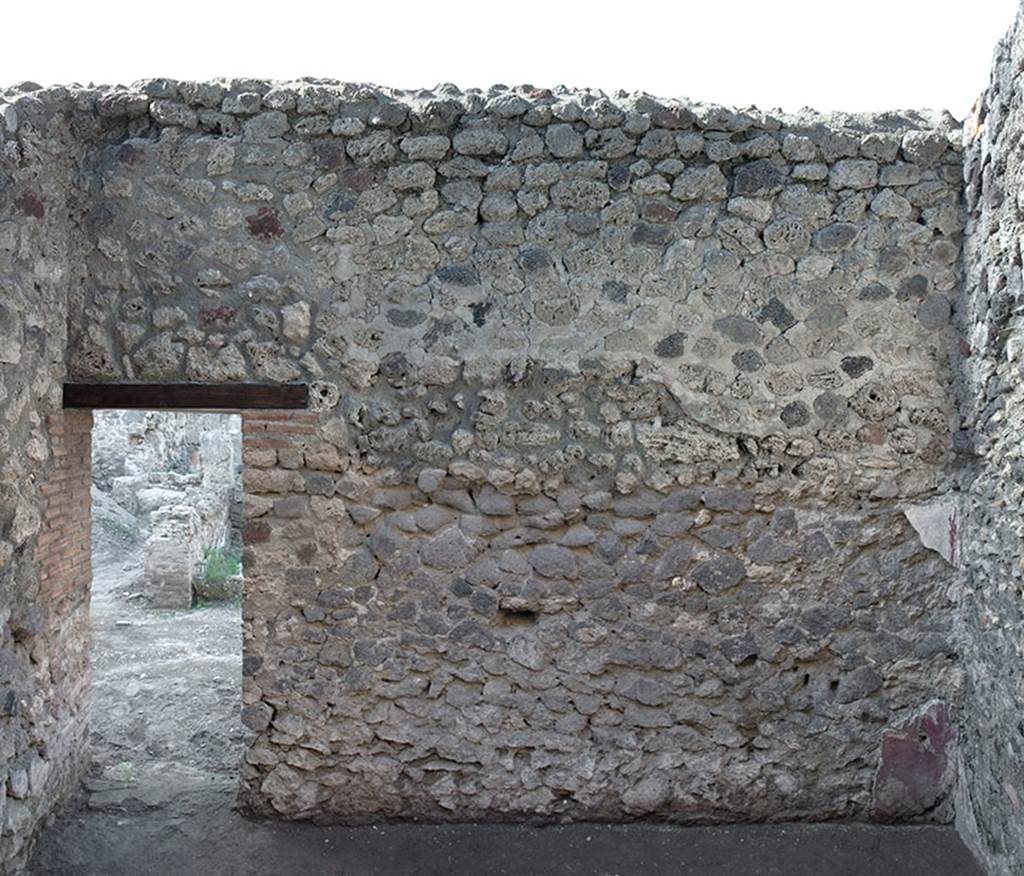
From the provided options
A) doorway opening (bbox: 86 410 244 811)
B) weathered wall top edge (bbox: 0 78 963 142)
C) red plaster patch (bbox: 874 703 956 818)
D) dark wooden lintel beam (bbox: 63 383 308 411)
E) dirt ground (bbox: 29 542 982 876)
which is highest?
weathered wall top edge (bbox: 0 78 963 142)

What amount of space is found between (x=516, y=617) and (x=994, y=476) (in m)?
2.13

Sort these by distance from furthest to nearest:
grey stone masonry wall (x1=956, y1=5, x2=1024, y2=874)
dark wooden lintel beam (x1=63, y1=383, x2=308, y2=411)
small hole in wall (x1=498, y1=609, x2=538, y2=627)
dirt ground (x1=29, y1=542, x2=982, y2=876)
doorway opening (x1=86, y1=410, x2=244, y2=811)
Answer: doorway opening (x1=86, y1=410, x2=244, y2=811)
small hole in wall (x1=498, y1=609, x2=538, y2=627)
dark wooden lintel beam (x1=63, y1=383, x2=308, y2=411)
dirt ground (x1=29, y1=542, x2=982, y2=876)
grey stone masonry wall (x1=956, y1=5, x2=1024, y2=874)

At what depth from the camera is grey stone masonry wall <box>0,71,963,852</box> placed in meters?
3.70

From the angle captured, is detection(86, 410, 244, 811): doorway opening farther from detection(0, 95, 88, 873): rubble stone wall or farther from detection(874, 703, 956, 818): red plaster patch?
detection(874, 703, 956, 818): red plaster patch

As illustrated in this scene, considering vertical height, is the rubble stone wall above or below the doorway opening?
above

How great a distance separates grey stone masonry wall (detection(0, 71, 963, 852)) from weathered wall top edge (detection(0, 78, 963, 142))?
0.6 inches

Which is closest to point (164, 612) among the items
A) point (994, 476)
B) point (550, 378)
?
point (550, 378)

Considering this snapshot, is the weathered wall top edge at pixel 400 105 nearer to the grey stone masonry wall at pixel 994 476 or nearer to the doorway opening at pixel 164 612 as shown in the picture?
the grey stone masonry wall at pixel 994 476

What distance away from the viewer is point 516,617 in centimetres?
379

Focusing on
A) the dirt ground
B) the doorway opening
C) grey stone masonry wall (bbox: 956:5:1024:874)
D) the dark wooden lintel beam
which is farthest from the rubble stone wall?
grey stone masonry wall (bbox: 956:5:1024:874)

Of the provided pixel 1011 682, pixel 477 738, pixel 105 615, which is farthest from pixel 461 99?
pixel 105 615

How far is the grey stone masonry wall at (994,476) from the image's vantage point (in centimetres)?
325

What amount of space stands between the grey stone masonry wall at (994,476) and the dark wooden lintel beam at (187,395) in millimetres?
2940

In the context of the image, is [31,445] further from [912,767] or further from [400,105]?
[912,767]
